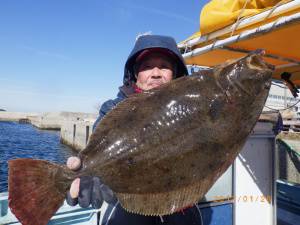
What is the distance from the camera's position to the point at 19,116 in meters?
94.1

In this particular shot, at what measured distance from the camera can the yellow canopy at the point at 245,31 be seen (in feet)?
11.3

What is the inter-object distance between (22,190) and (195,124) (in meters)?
1.10

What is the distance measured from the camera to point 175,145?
203 cm

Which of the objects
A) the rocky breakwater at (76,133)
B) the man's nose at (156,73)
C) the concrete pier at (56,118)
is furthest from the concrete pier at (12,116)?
the man's nose at (156,73)

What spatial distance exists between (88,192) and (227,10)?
285 cm

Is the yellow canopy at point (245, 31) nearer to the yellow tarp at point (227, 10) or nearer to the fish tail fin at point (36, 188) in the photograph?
the yellow tarp at point (227, 10)

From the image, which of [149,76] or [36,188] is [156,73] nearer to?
[149,76]

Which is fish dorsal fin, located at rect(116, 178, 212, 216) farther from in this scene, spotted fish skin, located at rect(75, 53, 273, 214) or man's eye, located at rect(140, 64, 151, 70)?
man's eye, located at rect(140, 64, 151, 70)

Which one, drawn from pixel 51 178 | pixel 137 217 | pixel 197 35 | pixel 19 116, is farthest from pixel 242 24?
pixel 19 116

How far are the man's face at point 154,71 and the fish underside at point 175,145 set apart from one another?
0.55 metres

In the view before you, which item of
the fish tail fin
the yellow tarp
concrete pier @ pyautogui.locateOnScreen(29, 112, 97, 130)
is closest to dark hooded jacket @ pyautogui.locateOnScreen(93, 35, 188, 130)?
the fish tail fin

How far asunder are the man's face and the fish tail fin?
0.96 metres

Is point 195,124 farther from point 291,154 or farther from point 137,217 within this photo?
point 291,154

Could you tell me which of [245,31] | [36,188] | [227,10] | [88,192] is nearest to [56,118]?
[227,10]
